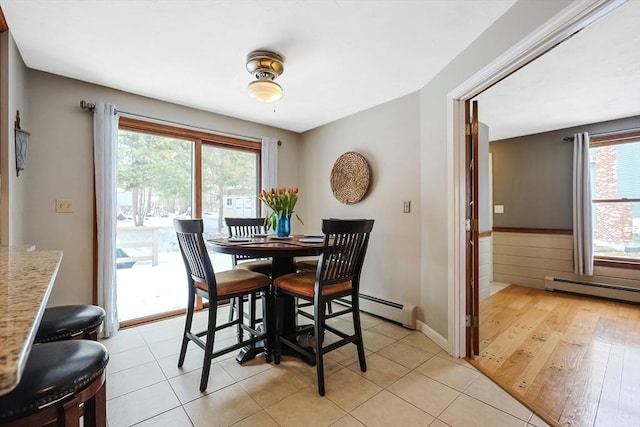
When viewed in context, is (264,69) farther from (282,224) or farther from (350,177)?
(350,177)

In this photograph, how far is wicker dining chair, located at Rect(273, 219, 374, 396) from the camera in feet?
5.92

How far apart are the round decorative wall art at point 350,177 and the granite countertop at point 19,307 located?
2.69m

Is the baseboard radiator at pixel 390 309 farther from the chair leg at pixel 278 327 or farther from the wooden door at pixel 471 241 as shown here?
the chair leg at pixel 278 327

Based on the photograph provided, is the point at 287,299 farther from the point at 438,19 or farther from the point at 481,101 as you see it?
the point at 481,101

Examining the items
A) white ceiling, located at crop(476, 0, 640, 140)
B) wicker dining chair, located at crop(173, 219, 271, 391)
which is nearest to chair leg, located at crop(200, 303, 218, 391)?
wicker dining chair, located at crop(173, 219, 271, 391)

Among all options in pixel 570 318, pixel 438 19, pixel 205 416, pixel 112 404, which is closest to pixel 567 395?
pixel 570 318

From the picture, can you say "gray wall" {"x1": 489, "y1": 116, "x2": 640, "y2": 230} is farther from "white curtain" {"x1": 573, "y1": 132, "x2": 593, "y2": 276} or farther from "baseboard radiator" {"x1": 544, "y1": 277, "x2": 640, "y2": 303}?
"baseboard radiator" {"x1": 544, "y1": 277, "x2": 640, "y2": 303}

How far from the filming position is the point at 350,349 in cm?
238

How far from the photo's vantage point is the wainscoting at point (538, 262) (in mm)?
3717

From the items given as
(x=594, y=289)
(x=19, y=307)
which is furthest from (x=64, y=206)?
(x=594, y=289)

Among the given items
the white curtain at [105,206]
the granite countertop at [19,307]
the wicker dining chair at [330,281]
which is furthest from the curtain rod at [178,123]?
the wicker dining chair at [330,281]

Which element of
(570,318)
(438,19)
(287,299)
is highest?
(438,19)

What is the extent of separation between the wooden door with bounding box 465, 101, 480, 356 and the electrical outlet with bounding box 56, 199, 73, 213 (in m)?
3.33

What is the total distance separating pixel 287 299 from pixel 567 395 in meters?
1.92
